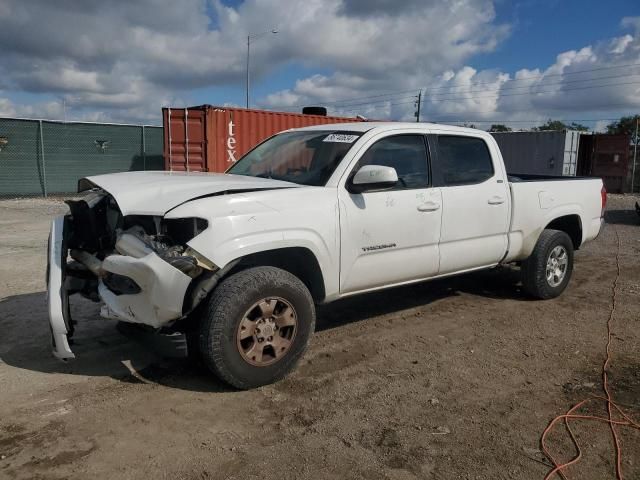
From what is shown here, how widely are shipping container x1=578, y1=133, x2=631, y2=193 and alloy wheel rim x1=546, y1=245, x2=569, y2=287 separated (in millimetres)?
17646

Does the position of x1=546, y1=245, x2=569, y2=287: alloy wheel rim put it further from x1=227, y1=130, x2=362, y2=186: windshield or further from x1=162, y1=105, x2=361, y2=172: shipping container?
x1=162, y1=105, x2=361, y2=172: shipping container

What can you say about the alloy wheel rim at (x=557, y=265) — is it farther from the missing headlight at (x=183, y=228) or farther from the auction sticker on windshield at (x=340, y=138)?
the missing headlight at (x=183, y=228)

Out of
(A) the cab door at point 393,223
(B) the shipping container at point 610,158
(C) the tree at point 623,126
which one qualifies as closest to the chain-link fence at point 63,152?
(A) the cab door at point 393,223

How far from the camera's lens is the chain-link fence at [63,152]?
16906mm

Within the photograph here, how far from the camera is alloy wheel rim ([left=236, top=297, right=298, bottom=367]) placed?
361 cm

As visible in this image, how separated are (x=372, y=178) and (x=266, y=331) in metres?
1.35

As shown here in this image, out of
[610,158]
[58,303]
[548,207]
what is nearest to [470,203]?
[548,207]

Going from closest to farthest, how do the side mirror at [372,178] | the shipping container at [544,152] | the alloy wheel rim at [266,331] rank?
the alloy wheel rim at [266,331]
the side mirror at [372,178]
the shipping container at [544,152]

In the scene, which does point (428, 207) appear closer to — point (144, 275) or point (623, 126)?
point (144, 275)

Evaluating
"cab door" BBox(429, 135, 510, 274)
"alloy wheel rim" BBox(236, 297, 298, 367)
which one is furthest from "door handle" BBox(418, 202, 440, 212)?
"alloy wheel rim" BBox(236, 297, 298, 367)

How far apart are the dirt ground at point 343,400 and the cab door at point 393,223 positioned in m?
0.66

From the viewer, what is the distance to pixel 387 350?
4.58 metres

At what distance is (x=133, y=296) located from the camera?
3.48 meters

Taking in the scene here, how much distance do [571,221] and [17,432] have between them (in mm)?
5835
